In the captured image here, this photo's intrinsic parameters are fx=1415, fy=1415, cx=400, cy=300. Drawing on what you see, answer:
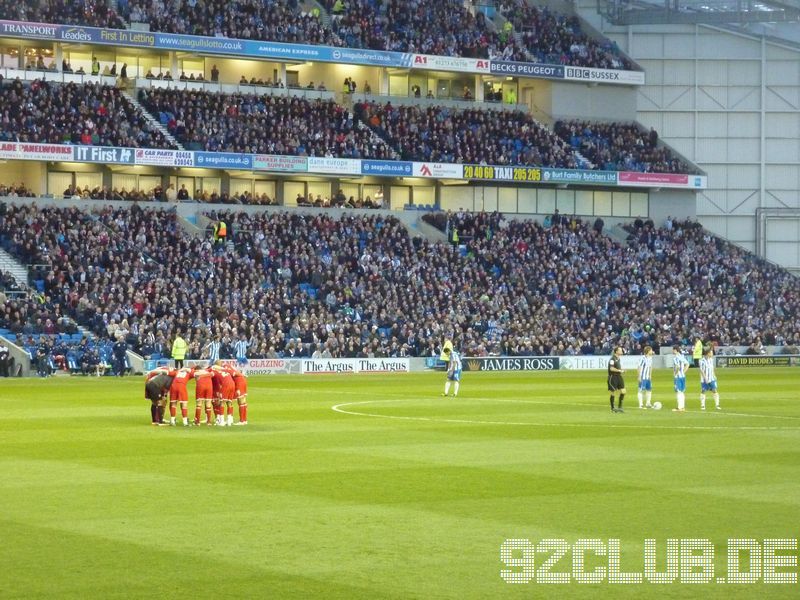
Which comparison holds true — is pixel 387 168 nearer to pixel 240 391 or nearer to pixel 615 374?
pixel 615 374

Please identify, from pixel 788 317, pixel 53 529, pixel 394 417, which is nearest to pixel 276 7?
pixel 788 317

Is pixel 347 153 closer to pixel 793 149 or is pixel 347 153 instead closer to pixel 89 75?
pixel 89 75

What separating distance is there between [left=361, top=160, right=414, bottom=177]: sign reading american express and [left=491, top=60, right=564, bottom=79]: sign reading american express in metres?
10.2

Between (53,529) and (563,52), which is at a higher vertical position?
(563,52)

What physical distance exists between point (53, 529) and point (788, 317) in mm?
67081

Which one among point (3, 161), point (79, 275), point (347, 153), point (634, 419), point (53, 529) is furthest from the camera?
point (347, 153)

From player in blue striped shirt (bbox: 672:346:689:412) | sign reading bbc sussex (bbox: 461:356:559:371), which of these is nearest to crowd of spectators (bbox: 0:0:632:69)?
sign reading bbc sussex (bbox: 461:356:559:371)

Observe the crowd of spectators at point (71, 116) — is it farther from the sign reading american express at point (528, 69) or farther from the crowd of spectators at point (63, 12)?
the sign reading american express at point (528, 69)

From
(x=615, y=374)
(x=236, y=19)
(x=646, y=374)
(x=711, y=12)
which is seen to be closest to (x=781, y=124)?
(x=711, y=12)

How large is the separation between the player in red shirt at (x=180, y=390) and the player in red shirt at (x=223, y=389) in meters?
0.63

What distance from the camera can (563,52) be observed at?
86.4m

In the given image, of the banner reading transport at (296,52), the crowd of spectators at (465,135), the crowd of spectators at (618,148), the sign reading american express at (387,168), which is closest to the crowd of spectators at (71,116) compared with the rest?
the banner reading transport at (296,52)

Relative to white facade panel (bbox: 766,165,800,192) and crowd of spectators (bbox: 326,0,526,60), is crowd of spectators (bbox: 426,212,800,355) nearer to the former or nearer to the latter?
white facade panel (bbox: 766,165,800,192)

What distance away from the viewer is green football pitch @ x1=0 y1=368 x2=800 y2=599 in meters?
14.0
